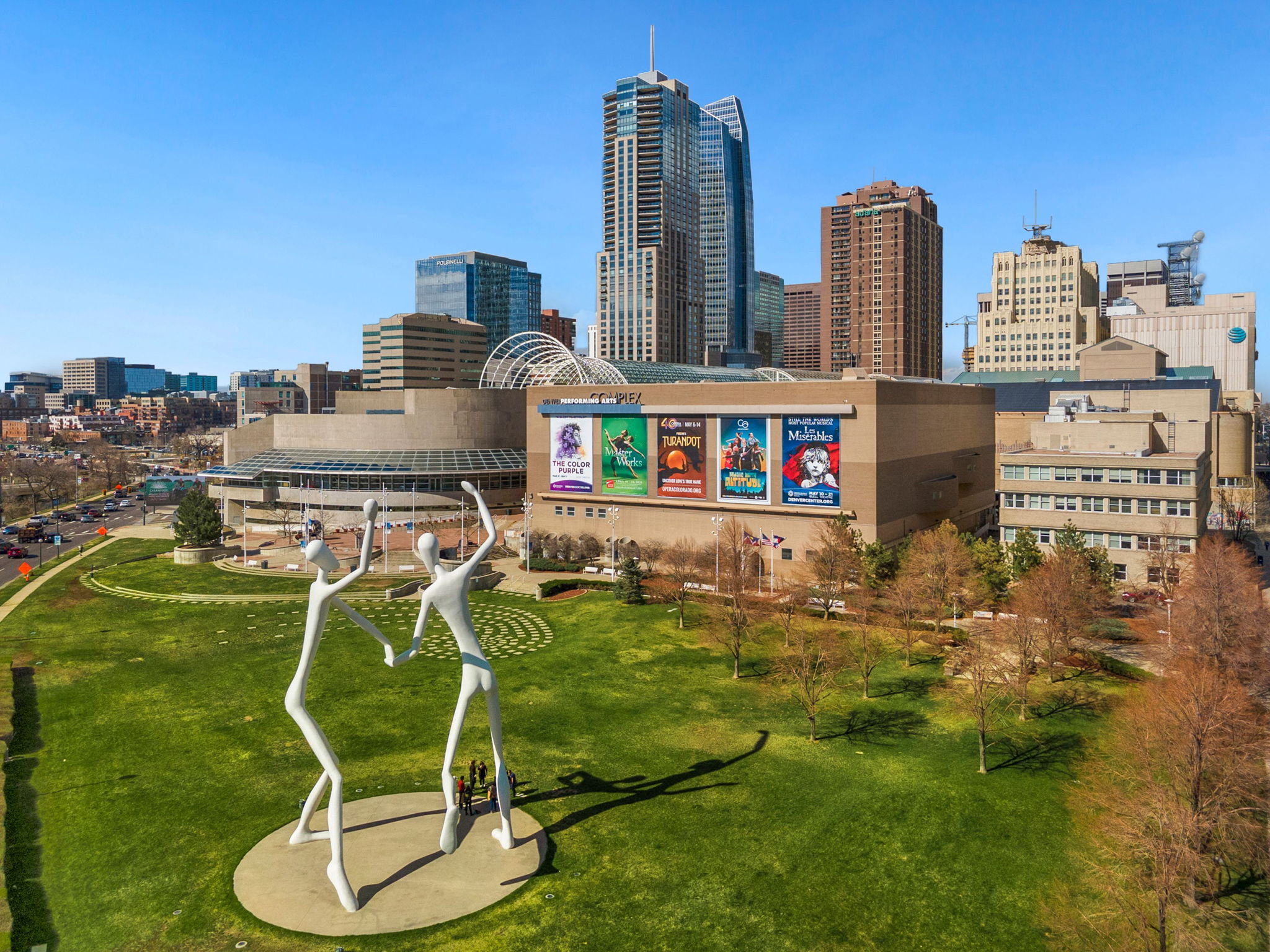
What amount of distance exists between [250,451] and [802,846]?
112 metres

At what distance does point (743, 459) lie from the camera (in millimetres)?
75188

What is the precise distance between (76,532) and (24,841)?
306ft

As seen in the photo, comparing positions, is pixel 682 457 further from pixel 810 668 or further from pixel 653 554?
pixel 810 668

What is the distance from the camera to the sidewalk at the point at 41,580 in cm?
6253

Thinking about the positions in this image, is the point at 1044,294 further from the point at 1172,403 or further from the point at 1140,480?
the point at 1140,480

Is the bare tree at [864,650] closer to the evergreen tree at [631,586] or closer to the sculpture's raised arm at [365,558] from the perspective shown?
the evergreen tree at [631,586]

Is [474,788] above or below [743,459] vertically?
below

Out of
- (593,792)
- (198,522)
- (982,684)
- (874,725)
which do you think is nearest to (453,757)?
(593,792)

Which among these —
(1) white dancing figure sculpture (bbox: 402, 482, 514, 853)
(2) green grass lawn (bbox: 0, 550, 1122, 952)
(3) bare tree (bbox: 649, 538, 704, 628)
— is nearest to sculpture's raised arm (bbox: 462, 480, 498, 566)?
(1) white dancing figure sculpture (bbox: 402, 482, 514, 853)

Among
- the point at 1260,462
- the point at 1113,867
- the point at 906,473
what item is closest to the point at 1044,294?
the point at 1260,462

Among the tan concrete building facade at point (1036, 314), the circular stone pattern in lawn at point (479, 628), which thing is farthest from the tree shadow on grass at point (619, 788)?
the tan concrete building facade at point (1036, 314)

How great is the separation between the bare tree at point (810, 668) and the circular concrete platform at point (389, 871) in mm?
14505

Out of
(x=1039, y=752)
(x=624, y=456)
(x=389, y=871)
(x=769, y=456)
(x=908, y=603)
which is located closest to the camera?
(x=389, y=871)

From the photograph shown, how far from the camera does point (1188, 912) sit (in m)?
23.9
